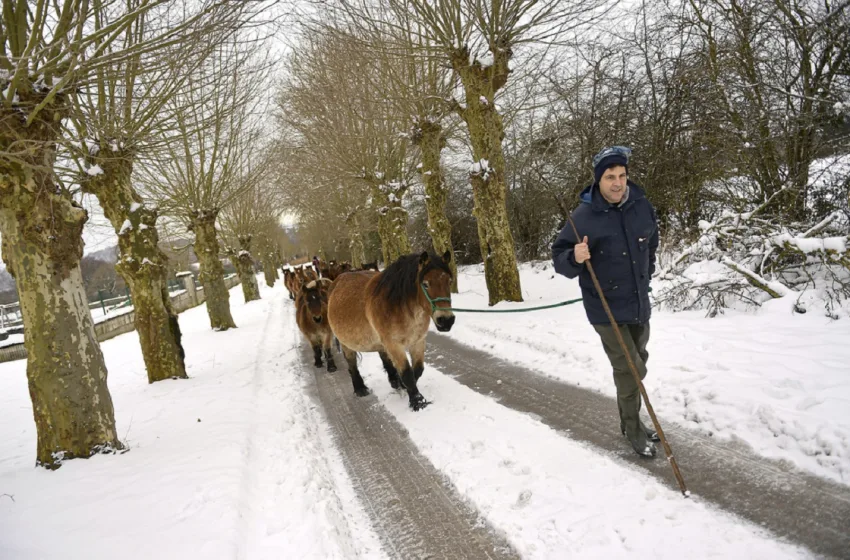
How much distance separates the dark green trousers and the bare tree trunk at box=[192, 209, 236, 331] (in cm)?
1382

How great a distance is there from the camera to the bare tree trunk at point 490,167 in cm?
934

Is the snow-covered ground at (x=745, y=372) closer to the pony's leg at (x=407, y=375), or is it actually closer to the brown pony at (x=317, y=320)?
the pony's leg at (x=407, y=375)

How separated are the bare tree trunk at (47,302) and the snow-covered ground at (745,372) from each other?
5061 millimetres

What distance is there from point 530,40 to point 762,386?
25.1 feet

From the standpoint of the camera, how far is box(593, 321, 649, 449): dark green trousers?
322cm

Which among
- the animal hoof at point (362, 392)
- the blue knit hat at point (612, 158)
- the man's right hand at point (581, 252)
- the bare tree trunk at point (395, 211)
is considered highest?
the bare tree trunk at point (395, 211)

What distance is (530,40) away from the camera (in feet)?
28.6

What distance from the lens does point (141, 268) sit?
26.5ft

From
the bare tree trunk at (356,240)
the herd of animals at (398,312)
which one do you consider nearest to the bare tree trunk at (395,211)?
the bare tree trunk at (356,240)

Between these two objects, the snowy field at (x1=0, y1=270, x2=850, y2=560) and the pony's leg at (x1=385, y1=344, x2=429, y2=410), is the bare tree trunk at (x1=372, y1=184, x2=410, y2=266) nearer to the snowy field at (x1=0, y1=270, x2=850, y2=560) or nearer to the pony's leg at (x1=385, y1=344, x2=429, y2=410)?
the snowy field at (x1=0, y1=270, x2=850, y2=560)

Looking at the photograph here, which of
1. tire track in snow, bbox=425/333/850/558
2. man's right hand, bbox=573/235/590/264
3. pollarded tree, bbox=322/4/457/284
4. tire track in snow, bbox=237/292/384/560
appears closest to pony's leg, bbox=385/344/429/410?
tire track in snow, bbox=425/333/850/558

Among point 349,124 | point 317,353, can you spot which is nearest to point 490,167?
point 317,353

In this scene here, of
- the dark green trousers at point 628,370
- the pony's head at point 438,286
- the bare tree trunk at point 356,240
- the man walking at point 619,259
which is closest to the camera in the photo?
the man walking at point 619,259

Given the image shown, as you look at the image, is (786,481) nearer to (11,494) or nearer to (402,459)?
(402,459)
